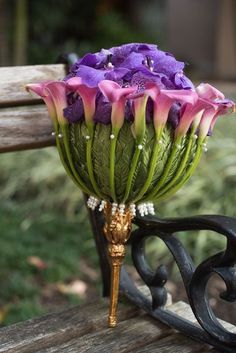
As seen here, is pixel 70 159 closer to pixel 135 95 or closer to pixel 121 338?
pixel 135 95

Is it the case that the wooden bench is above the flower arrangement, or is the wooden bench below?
below

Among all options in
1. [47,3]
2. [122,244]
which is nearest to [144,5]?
[47,3]

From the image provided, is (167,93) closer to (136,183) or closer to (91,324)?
(136,183)

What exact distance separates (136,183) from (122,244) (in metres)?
0.22

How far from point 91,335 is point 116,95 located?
586 millimetres

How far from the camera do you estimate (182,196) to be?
329 centimetres

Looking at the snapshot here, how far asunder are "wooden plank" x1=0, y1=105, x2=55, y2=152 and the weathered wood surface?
1.51 ft

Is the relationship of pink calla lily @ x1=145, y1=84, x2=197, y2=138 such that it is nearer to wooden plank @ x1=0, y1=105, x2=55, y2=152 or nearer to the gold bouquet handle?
the gold bouquet handle

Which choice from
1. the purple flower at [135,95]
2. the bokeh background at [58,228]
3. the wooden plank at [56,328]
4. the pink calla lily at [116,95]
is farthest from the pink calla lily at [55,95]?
the wooden plank at [56,328]

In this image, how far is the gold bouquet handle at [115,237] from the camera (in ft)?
4.96

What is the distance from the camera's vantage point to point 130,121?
4.42 feet

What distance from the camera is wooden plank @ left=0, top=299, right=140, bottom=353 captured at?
4.90ft

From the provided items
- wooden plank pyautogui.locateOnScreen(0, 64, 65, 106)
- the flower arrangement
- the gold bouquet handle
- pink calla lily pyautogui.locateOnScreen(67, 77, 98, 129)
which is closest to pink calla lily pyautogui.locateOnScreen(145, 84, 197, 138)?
the flower arrangement

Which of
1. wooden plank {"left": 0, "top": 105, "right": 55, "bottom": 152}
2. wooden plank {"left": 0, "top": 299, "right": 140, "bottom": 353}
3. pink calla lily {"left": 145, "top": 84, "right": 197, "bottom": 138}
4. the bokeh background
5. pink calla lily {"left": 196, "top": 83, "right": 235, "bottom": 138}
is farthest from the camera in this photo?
the bokeh background
